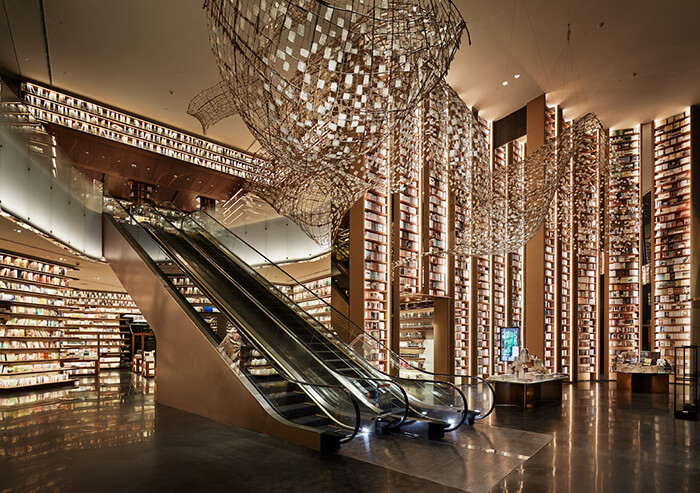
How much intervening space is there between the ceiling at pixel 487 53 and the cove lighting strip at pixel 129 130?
369 mm

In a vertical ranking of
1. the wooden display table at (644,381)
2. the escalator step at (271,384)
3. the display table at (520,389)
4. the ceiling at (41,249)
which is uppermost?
the ceiling at (41,249)

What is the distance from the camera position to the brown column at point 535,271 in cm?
1358

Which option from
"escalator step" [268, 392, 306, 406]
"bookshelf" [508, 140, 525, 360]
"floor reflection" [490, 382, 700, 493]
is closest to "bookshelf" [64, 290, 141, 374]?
"escalator step" [268, 392, 306, 406]

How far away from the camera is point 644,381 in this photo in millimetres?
11844

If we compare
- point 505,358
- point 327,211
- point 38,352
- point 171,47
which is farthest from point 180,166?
point 505,358

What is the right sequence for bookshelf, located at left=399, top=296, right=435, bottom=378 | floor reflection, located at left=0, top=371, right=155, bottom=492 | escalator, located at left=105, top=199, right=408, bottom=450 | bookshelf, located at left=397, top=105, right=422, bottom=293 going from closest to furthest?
1. floor reflection, located at left=0, top=371, right=155, bottom=492
2. escalator, located at left=105, top=199, right=408, bottom=450
3. bookshelf, located at left=397, top=105, right=422, bottom=293
4. bookshelf, located at left=399, top=296, right=435, bottom=378

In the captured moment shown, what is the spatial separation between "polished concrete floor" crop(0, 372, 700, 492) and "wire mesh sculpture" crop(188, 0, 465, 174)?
2973 mm

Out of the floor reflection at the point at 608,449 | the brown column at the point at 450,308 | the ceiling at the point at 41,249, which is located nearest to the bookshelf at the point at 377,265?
the brown column at the point at 450,308

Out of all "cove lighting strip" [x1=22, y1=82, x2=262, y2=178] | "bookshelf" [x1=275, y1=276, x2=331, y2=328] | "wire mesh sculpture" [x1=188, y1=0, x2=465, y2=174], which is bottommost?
"bookshelf" [x1=275, y1=276, x2=331, y2=328]

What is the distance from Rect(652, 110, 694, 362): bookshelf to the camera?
559 inches

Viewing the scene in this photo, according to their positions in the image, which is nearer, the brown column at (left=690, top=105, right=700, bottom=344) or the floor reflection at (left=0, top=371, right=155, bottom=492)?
the floor reflection at (left=0, top=371, right=155, bottom=492)

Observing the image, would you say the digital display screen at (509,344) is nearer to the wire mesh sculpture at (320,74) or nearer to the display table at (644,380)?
the display table at (644,380)

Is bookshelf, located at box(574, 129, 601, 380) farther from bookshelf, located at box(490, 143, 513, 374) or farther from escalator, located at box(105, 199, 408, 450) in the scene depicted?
escalator, located at box(105, 199, 408, 450)

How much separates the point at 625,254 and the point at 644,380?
500 cm
